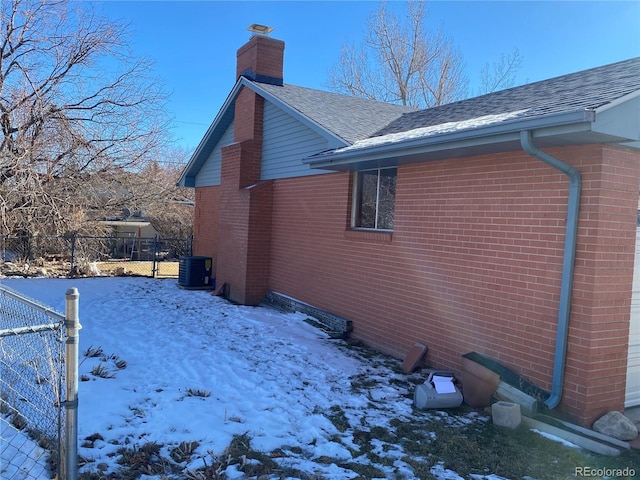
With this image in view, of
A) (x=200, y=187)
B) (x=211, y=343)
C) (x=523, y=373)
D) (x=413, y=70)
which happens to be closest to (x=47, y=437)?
(x=211, y=343)

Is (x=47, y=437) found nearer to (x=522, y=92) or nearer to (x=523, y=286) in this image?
(x=523, y=286)

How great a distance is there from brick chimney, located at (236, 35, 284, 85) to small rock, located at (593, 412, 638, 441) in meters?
10.4

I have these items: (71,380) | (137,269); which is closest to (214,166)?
(137,269)

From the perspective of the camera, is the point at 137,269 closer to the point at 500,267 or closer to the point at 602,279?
the point at 500,267

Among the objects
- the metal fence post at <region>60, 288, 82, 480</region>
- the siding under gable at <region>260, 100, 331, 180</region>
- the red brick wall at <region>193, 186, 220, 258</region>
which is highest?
the siding under gable at <region>260, 100, 331, 180</region>

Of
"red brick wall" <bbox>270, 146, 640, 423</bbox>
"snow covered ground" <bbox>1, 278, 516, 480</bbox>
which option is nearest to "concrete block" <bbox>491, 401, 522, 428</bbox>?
"snow covered ground" <bbox>1, 278, 516, 480</bbox>

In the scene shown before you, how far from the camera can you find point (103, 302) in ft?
34.7

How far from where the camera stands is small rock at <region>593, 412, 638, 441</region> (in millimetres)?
4617

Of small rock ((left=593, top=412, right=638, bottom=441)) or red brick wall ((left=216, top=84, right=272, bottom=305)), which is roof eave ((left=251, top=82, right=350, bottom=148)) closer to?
red brick wall ((left=216, top=84, right=272, bottom=305))

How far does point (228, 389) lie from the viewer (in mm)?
5504

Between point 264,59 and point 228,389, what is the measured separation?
935 cm

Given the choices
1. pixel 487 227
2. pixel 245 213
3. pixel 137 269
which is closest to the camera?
pixel 487 227

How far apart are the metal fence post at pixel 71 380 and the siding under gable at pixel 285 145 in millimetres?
6912

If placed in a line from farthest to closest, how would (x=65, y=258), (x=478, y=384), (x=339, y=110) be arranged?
(x=65, y=258) → (x=339, y=110) → (x=478, y=384)
